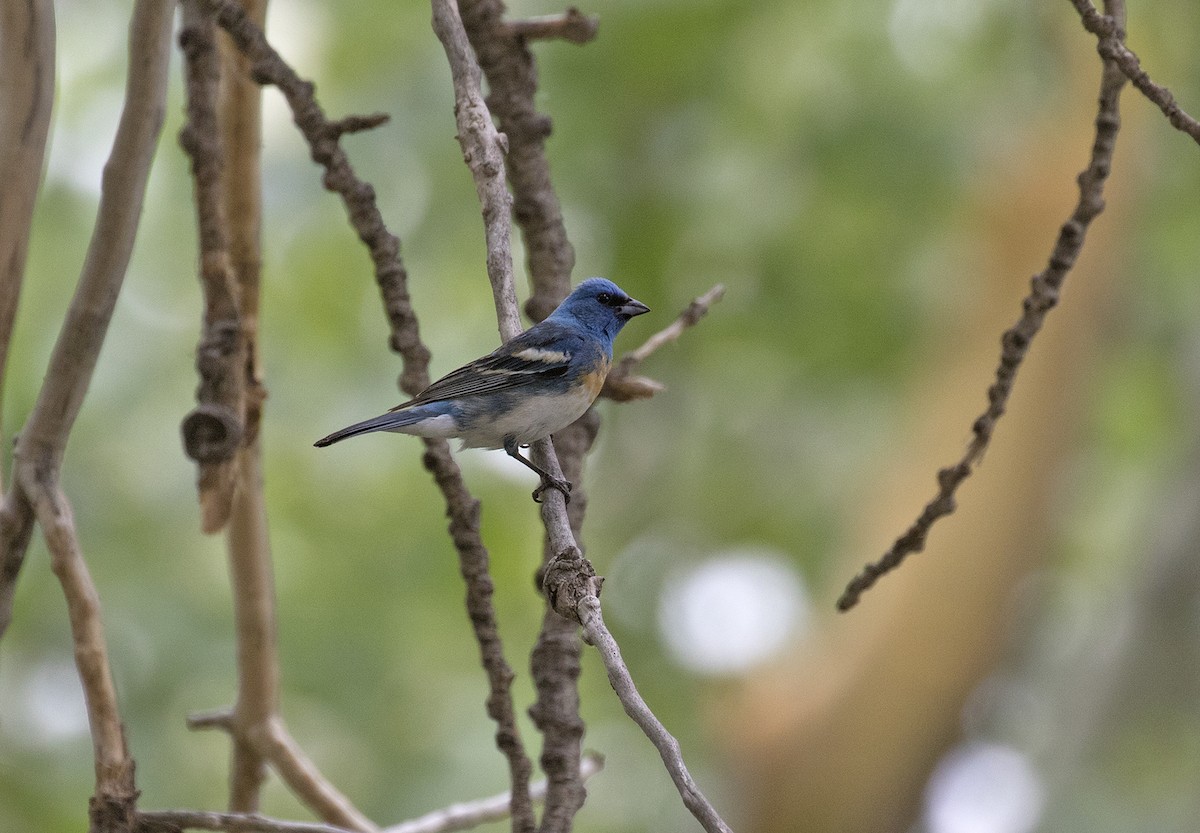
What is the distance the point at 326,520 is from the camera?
7.30 meters

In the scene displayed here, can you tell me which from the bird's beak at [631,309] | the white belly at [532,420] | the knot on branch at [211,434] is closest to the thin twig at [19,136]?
the knot on branch at [211,434]

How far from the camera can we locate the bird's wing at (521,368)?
388 cm

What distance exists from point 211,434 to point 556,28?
57.4 inches

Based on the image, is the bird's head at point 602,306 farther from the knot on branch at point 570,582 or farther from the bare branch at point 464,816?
the knot on branch at point 570,582

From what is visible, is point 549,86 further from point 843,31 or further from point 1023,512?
point 1023,512

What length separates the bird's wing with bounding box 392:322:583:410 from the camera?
3.88 metres

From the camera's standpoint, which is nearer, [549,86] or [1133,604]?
[549,86]

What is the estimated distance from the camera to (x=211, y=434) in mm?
2895

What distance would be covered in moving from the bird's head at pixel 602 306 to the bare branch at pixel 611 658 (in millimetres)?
2266

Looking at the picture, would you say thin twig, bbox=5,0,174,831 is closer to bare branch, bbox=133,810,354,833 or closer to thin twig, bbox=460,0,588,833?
bare branch, bbox=133,810,354,833

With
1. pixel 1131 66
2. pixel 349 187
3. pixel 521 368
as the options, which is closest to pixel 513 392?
pixel 521 368

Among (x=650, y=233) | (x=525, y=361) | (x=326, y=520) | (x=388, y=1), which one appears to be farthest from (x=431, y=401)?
(x=388, y=1)

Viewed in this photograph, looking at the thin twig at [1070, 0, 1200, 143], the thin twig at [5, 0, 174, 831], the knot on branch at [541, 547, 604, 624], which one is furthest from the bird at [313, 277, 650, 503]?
the thin twig at [1070, 0, 1200, 143]

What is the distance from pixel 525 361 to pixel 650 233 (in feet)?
13.5
